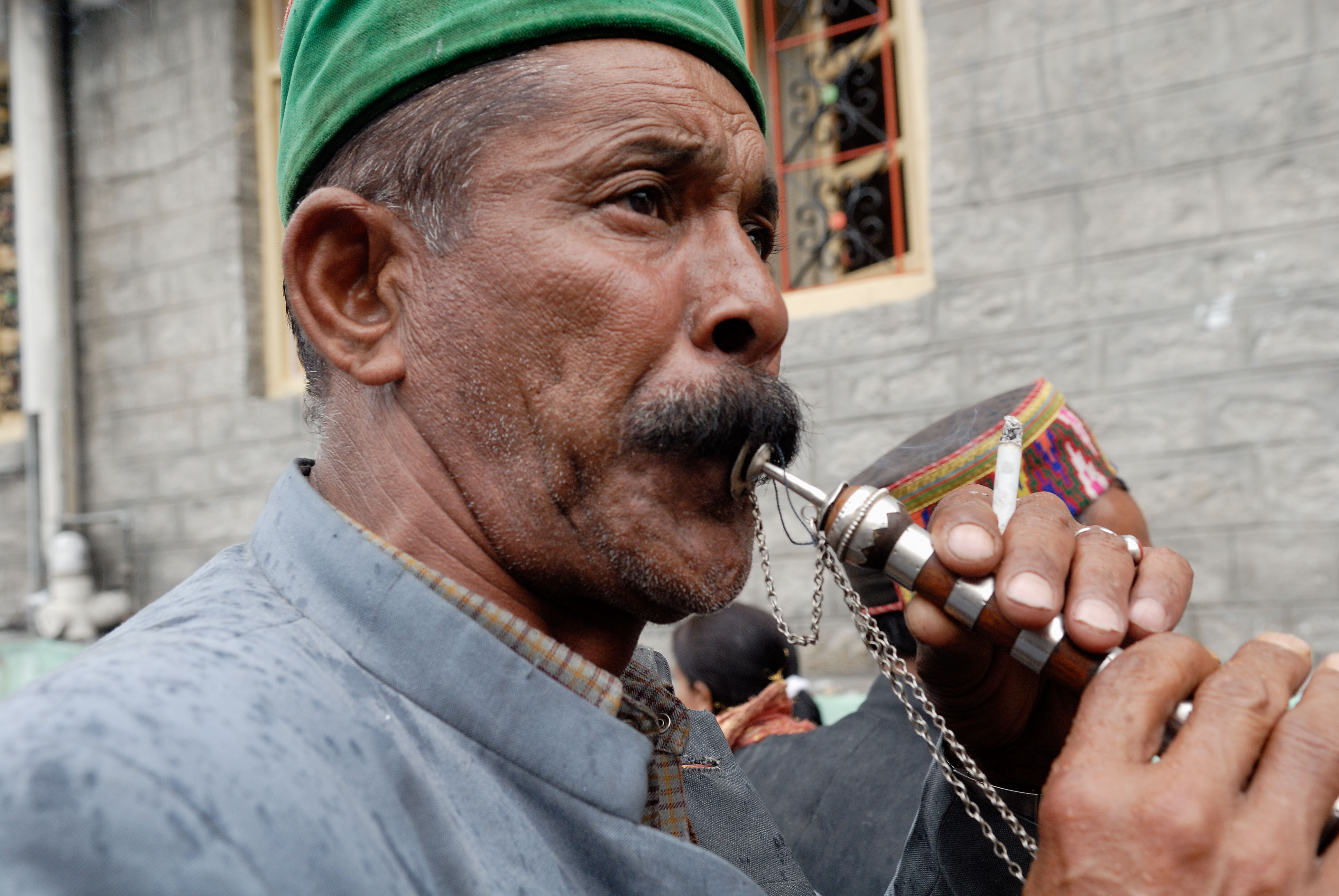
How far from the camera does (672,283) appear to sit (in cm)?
127

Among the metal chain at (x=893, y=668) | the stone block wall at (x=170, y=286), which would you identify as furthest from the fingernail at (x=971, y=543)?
the stone block wall at (x=170, y=286)

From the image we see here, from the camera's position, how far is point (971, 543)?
3.71 ft

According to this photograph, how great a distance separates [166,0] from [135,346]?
6.78 ft

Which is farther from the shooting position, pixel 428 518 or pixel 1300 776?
pixel 428 518

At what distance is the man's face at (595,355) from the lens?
1210mm

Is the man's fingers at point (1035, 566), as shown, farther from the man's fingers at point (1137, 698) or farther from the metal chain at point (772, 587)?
the metal chain at point (772, 587)

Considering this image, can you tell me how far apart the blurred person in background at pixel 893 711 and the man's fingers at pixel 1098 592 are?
1258 mm

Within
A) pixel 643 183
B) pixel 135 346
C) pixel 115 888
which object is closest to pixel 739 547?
pixel 643 183

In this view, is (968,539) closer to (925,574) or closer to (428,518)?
(925,574)

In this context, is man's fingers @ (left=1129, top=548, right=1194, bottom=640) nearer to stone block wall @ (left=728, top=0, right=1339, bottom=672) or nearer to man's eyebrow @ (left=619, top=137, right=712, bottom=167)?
man's eyebrow @ (left=619, top=137, right=712, bottom=167)

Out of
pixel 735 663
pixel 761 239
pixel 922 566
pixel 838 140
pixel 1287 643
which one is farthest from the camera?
pixel 838 140

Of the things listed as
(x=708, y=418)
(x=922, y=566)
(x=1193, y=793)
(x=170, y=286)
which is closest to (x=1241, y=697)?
(x=1193, y=793)

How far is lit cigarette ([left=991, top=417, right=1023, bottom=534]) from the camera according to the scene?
4.01 feet

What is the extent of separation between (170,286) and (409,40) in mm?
5388
